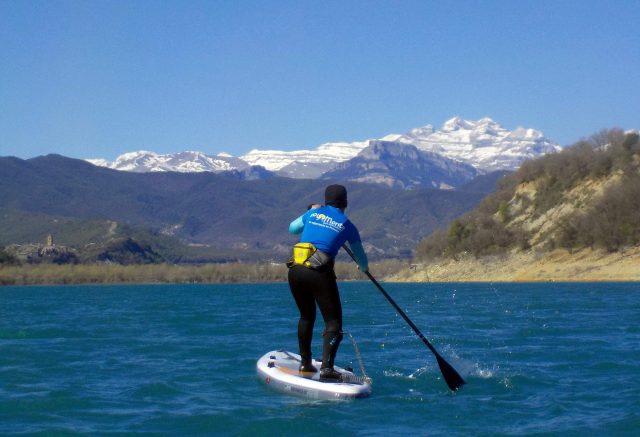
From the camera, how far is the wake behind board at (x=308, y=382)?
12578 millimetres

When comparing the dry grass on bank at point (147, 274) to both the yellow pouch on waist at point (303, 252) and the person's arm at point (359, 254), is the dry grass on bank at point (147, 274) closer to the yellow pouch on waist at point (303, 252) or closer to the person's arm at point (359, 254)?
the person's arm at point (359, 254)

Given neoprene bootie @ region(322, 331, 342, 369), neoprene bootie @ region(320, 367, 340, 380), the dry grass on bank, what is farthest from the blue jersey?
the dry grass on bank

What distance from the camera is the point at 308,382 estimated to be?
12898 mm

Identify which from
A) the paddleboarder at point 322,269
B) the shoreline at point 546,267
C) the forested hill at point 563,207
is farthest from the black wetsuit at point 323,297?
the forested hill at point 563,207

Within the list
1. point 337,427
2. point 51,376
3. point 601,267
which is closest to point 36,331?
point 51,376

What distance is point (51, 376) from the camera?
49.1 ft

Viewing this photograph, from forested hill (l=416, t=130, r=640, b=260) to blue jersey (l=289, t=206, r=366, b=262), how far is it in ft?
253

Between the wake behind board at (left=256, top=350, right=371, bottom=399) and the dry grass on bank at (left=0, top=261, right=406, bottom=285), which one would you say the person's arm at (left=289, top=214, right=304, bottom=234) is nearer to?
the wake behind board at (left=256, top=350, right=371, bottom=399)

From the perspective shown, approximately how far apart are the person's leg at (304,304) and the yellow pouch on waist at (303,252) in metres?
0.08

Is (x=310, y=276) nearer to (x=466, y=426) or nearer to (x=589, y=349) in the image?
(x=466, y=426)

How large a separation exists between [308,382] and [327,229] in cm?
196

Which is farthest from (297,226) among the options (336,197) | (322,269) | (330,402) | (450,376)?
(450,376)

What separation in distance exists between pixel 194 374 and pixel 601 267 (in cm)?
7313

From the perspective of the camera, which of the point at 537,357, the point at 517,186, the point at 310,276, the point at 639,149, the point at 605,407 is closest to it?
the point at 605,407
